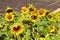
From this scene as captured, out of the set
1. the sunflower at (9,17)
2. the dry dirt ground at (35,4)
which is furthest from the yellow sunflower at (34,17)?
the dry dirt ground at (35,4)

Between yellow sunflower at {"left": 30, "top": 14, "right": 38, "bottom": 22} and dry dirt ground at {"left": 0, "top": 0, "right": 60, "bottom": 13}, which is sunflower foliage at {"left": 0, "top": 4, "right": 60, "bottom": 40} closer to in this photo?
yellow sunflower at {"left": 30, "top": 14, "right": 38, "bottom": 22}

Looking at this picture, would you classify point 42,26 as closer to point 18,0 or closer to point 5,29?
point 5,29

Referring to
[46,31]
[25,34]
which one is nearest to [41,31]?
[46,31]

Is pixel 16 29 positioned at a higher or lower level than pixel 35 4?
higher

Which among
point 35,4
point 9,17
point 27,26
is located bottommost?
point 35,4

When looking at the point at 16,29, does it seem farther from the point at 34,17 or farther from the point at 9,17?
the point at 34,17

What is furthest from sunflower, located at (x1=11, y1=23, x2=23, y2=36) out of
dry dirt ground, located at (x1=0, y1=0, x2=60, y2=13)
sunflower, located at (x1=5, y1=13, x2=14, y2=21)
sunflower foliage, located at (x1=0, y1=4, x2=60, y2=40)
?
dry dirt ground, located at (x1=0, y1=0, x2=60, y2=13)

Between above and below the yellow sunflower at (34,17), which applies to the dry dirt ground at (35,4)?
below

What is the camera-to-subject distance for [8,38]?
11.8ft

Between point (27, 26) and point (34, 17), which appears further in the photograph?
point (34, 17)

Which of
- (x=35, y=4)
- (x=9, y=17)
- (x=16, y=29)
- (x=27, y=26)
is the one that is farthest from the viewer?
(x=35, y=4)

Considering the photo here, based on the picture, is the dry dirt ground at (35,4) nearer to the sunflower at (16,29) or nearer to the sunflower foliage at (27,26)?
the sunflower foliage at (27,26)

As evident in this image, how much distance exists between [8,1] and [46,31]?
11.2 m

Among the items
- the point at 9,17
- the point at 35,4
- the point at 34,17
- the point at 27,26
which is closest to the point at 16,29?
the point at 27,26
